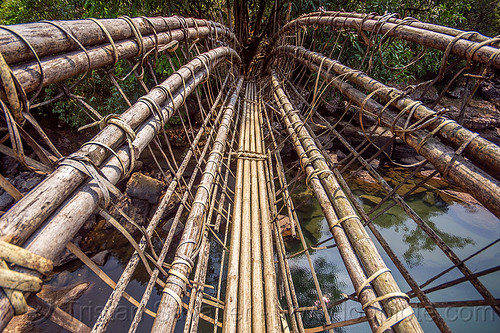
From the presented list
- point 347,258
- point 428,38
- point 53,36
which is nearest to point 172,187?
point 53,36

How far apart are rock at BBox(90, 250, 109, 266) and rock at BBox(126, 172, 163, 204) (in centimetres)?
92

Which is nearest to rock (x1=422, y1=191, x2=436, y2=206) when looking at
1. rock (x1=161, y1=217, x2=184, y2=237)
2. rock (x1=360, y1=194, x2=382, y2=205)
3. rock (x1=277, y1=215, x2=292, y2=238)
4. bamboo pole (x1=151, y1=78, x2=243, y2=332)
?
rock (x1=360, y1=194, x2=382, y2=205)

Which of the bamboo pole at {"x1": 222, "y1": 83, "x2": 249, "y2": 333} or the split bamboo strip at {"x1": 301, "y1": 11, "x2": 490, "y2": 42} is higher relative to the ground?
the split bamboo strip at {"x1": 301, "y1": 11, "x2": 490, "y2": 42}

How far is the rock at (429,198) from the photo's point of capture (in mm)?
4038

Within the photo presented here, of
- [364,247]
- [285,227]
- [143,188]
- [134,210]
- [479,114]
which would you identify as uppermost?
[364,247]

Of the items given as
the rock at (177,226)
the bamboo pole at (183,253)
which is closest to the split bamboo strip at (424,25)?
the bamboo pole at (183,253)

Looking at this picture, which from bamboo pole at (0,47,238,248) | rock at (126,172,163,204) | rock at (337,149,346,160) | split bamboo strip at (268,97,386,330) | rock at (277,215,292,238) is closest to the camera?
bamboo pole at (0,47,238,248)

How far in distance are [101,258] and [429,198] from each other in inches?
222

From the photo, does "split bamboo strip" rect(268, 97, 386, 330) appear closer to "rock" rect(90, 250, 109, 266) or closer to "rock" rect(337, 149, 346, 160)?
"rock" rect(90, 250, 109, 266)

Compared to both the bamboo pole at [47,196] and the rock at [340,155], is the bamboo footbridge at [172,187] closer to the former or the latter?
the bamboo pole at [47,196]

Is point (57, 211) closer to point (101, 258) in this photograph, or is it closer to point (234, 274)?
point (234, 274)

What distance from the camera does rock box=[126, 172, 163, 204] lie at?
3596 mm

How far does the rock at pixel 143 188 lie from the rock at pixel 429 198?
4921 mm

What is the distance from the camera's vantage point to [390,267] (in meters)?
2.82
